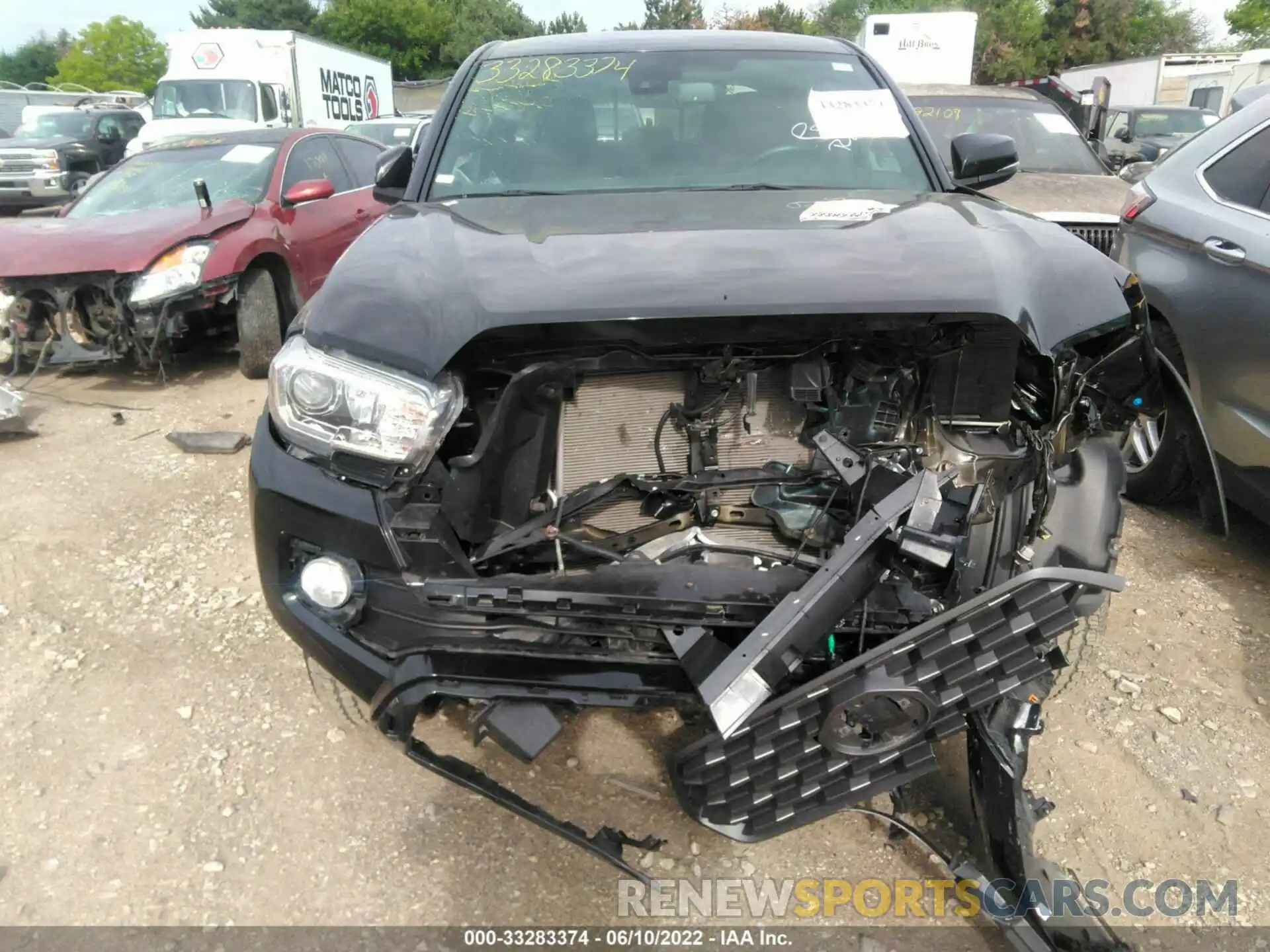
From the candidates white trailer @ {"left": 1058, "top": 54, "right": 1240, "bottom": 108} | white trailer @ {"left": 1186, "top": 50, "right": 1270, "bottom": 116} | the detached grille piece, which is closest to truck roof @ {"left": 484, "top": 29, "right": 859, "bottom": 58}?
the detached grille piece

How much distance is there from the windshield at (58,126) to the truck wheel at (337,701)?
17.8 meters

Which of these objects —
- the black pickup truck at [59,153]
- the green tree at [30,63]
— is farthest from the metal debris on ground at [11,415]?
the green tree at [30,63]

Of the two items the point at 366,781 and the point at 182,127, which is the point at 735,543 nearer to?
the point at 366,781

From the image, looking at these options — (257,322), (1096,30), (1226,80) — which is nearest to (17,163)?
(257,322)

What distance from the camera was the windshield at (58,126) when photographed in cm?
1634

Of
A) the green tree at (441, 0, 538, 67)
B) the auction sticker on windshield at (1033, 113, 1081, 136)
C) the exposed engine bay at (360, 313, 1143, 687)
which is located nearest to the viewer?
the exposed engine bay at (360, 313, 1143, 687)

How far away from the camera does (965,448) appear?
195 centimetres

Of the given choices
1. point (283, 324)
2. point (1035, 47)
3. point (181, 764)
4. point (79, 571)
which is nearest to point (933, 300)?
point (181, 764)

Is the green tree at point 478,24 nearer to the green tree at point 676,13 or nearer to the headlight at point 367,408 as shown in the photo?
the green tree at point 676,13

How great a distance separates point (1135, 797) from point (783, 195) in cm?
189

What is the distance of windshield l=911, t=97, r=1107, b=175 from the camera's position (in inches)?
259

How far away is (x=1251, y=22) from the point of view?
39.6 metres

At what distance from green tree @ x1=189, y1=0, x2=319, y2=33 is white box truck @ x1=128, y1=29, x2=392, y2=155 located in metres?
35.0

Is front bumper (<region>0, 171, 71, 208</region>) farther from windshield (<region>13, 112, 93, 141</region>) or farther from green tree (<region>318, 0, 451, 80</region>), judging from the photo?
green tree (<region>318, 0, 451, 80</region>)
